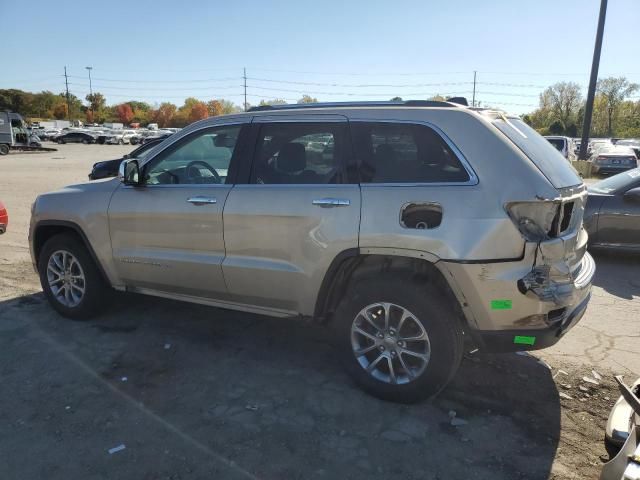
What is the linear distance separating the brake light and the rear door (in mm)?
961

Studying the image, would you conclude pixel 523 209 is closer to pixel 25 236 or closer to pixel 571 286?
pixel 571 286

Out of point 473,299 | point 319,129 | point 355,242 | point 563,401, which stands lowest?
point 563,401

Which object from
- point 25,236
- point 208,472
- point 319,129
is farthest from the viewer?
point 25,236

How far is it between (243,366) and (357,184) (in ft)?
5.55

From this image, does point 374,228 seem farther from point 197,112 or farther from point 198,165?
point 197,112

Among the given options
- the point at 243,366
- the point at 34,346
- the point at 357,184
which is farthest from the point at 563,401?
the point at 34,346

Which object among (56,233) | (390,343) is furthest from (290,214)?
(56,233)

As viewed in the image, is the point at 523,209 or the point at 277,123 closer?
the point at 523,209

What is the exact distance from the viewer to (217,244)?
13.0 ft

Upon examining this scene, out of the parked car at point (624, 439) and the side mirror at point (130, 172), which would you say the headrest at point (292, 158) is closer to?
the side mirror at point (130, 172)

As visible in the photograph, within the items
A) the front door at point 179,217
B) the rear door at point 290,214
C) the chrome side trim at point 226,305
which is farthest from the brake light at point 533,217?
the front door at point 179,217

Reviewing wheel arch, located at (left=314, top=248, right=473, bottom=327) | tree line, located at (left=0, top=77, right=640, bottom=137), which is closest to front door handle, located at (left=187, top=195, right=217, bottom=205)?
wheel arch, located at (left=314, top=248, right=473, bottom=327)

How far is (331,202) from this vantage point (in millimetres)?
3457

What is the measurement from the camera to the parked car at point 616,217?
705 cm
